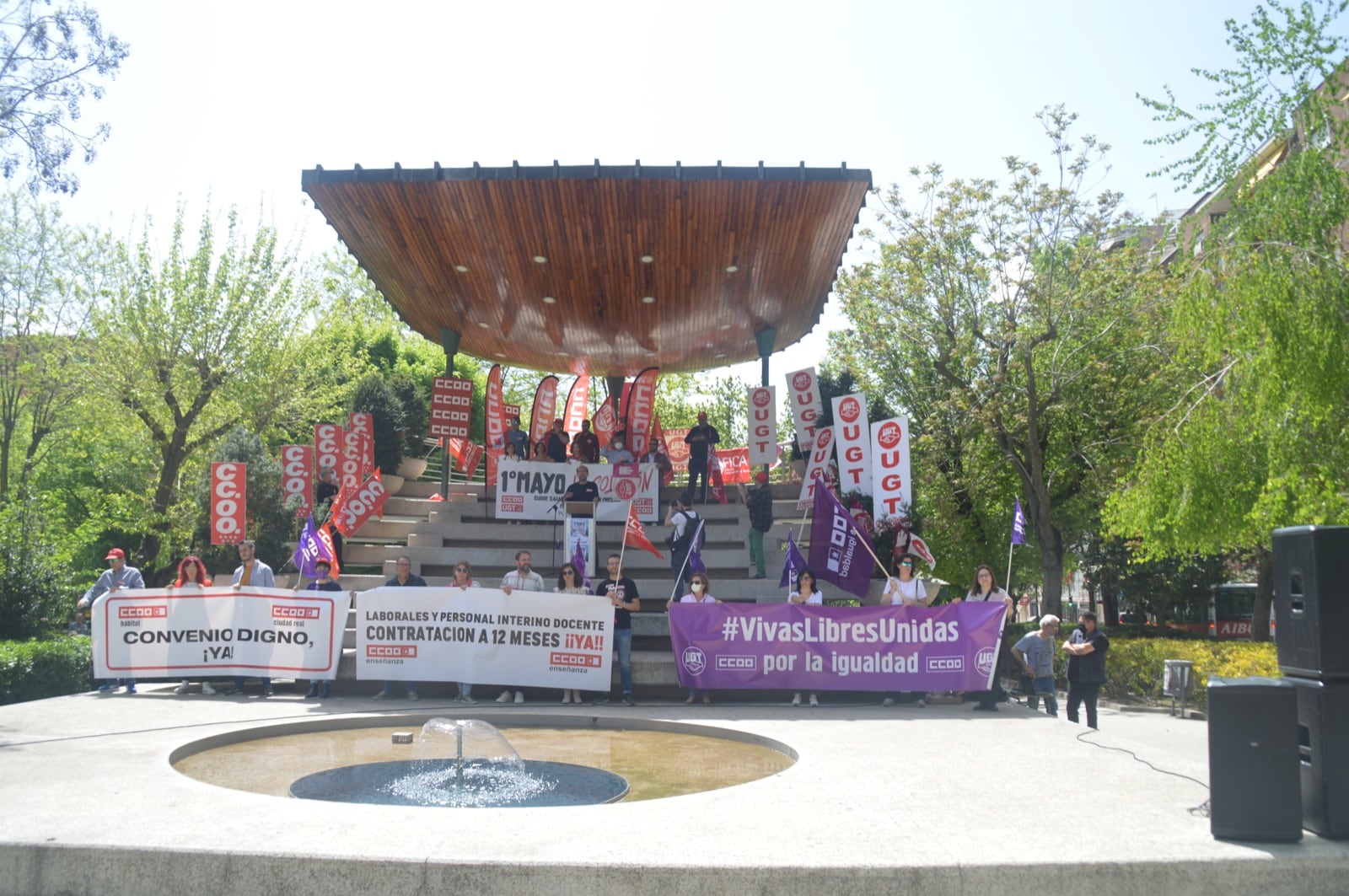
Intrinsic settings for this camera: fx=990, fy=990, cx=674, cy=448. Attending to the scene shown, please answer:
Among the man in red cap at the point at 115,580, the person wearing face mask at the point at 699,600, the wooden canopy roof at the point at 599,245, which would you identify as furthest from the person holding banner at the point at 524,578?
the wooden canopy roof at the point at 599,245

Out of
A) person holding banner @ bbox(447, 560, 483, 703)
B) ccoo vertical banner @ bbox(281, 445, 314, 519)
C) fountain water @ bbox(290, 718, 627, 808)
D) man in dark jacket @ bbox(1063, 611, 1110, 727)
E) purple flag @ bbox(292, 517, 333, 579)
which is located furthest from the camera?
ccoo vertical banner @ bbox(281, 445, 314, 519)

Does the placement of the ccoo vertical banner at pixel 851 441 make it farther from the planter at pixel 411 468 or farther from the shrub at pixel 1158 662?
the planter at pixel 411 468

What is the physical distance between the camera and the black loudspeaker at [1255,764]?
217 inches

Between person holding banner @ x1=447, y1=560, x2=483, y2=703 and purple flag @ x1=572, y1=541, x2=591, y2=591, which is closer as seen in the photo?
person holding banner @ x1=447, y1=560, x2=483, y2=703

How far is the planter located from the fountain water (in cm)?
2000

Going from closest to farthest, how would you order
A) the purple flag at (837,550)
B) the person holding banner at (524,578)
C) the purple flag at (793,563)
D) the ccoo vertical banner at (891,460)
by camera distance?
the person holding banner at (524,578) < the purple flag at (793,563) < the purple flag at (837,550) < the ccoo vertical banner at (891,460)

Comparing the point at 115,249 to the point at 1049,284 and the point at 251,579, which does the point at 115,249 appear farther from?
the point at 1049,284

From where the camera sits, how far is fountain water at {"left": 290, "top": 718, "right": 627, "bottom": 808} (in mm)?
6906

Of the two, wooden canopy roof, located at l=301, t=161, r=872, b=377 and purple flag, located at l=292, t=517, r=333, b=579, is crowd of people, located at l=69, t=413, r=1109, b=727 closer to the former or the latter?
purple flag, located at l=292, t=517, r=333, b=579

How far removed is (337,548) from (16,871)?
1375cm

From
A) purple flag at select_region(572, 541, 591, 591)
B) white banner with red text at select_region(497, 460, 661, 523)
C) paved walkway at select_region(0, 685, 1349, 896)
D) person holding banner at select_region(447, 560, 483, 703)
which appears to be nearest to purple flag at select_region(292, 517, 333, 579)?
person holding banner at select_region(447, 560, 483, 703)

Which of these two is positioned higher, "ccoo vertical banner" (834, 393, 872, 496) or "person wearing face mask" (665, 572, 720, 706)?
"ccoo vertical banner" (834, 393, 872, 496)

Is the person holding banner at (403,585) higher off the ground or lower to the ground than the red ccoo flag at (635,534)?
lower

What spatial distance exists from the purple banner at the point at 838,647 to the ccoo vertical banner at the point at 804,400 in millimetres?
10396
